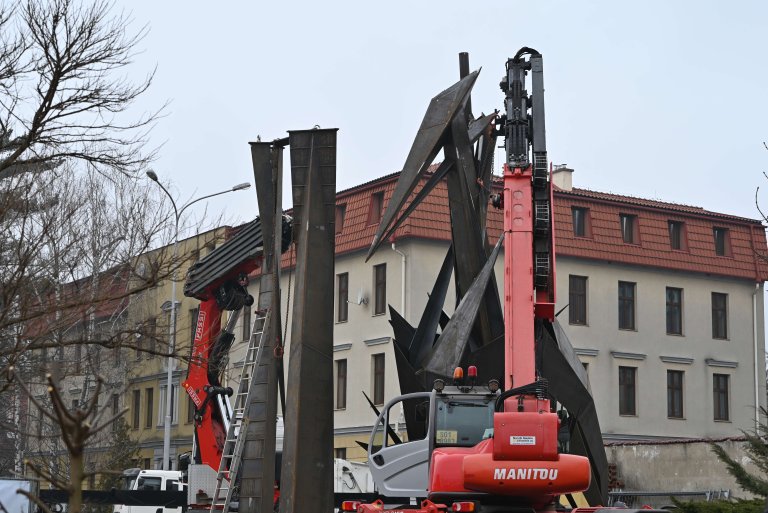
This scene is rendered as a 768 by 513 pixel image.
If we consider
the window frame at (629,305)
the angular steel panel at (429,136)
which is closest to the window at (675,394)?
the window frame at (629,305)

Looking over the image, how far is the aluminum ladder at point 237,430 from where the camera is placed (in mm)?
18094

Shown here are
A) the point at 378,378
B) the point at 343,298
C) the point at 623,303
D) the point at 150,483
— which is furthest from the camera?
the point at 623,303

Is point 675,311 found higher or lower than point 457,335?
higher

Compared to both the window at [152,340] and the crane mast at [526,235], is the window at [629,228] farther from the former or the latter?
the window at [152,340]

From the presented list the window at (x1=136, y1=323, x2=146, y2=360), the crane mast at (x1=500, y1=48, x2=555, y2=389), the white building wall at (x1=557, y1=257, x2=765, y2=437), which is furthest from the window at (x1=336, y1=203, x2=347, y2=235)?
the window at (x1=136, y1=323, x2=146, y2=360)

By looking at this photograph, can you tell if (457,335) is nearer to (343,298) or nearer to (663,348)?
(343,298)

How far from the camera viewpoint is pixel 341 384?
46.7 meters

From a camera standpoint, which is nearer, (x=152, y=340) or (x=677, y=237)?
(x=152, y=340)

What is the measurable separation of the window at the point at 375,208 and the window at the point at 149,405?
63.4ft

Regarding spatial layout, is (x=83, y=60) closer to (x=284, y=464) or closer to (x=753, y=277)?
(x=284, y=464)

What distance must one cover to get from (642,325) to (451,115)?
30.6m

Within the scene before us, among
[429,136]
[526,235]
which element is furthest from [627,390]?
[526,235]

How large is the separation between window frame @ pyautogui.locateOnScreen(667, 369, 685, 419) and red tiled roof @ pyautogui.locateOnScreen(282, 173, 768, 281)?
4.13 metres

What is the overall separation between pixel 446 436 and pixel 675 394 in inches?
1405
